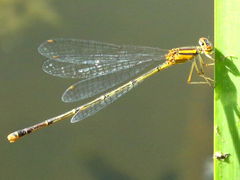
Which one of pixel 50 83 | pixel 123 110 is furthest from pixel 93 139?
pixel 50 83

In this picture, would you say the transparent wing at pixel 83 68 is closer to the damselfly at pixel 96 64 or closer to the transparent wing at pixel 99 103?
the damselfly at pixel 96 64

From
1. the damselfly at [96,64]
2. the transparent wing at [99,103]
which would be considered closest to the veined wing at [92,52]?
the damselfly at [96,64]

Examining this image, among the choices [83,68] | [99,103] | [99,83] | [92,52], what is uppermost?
[92,52]

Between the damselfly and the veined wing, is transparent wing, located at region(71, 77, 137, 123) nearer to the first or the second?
the damselfly

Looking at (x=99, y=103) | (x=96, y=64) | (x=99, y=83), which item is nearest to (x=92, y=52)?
(x=96, y=64)

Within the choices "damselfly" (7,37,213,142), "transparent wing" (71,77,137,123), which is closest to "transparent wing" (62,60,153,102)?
"damselfly" (7,37,213,142)

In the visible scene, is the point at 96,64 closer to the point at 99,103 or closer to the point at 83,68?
the point at 83,68
